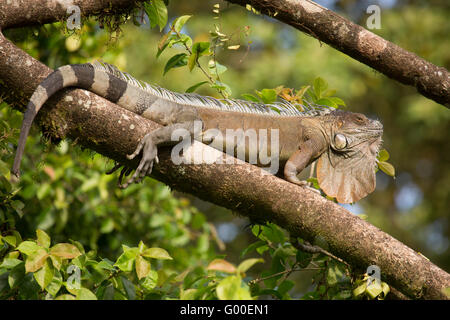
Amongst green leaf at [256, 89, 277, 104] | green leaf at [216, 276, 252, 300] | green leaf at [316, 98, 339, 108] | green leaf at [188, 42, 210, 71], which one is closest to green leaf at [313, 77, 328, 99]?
green leaf at [316, 98, 339, 108]

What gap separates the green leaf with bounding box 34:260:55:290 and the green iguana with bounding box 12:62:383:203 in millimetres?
691

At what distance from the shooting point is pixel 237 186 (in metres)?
3.20

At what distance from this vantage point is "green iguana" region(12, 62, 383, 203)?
3.21 meters

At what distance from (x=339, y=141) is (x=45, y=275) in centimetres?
253

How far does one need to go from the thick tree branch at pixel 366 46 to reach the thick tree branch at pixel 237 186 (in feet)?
3.72

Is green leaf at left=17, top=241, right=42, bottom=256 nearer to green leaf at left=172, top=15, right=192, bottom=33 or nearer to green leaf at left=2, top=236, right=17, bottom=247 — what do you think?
green leaf at left=2, top=236, right=17, bottom=247

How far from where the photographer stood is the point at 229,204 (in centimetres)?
329

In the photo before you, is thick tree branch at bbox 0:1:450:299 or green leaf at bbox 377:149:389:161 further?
green leaf at bbox 377:149:389:161

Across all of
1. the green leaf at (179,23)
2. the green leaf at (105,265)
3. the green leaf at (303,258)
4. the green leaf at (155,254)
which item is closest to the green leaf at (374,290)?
the green leaf at (303,258)

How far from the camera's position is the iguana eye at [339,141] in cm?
439

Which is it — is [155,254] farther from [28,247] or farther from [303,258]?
[303,258]

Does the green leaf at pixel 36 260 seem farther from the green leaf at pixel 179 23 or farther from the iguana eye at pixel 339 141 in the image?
the iguana eye at pixel 339 141

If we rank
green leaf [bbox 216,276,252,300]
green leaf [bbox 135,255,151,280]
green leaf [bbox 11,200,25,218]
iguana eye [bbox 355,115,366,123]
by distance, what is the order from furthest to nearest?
iguana eye [bbox 355,115,366,123], green leaf [bbox 11,200,25,218], green leaf [bbox 135,255,151,280], green leaf [bbox 216,276,252,300]
